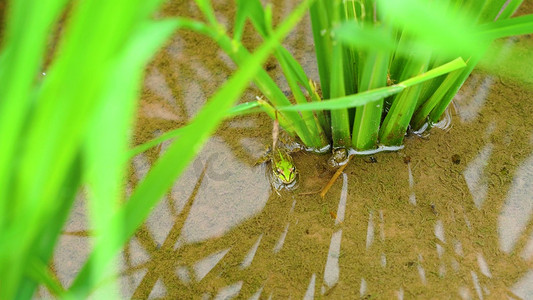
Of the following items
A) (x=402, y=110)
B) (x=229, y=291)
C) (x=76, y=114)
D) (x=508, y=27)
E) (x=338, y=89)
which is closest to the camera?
(x=76, y=114)

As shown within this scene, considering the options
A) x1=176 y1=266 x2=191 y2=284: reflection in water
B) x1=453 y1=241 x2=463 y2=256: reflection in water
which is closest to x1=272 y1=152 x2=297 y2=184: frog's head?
x1=176 y1=266 x2=191 y2=284: reflection in water

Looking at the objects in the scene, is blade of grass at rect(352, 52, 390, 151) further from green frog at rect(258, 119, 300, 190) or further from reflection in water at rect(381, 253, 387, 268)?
reflection in water at rect(381, 253, 387, 268)

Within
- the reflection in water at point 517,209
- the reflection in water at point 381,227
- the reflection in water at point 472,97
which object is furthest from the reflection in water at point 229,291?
the reflection in water at point 472,97

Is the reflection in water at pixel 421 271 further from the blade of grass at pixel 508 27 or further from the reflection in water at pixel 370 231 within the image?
the blade of grass at pixel 508 27

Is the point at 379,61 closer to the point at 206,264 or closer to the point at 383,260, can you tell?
the point at 383,260

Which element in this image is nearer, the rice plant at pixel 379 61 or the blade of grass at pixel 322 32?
the rice plant at pixel 379 61

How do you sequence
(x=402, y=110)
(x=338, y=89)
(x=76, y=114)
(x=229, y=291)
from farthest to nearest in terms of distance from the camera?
(x=229, y=291)
(x=402, y=110)
(x=338, y=89)
(x=76, y=114)

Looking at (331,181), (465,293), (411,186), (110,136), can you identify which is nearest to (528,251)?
(465,293)
